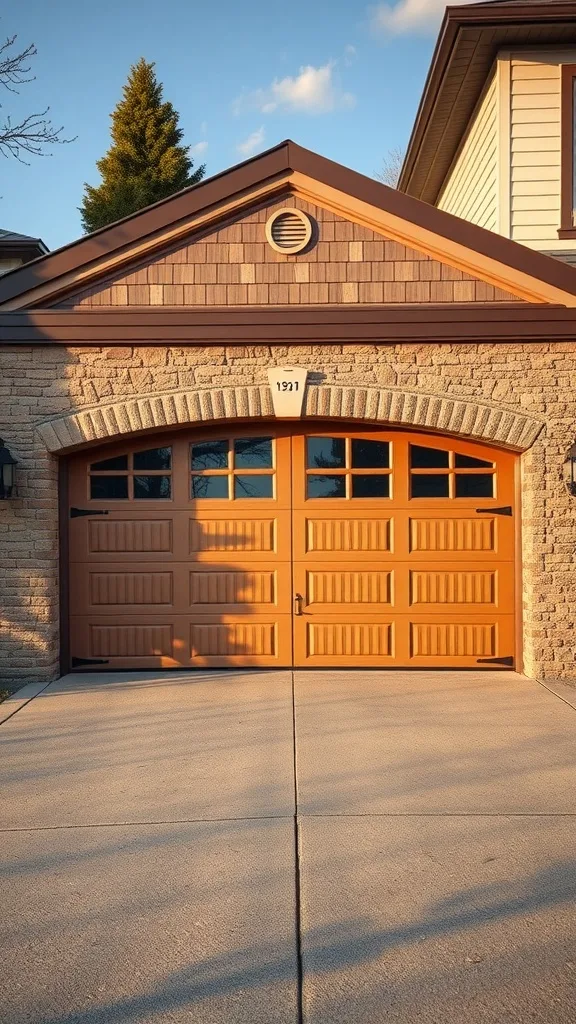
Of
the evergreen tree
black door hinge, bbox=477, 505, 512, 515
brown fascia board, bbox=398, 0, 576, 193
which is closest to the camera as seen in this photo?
black door hinge, bbox=477, 505, 512, 515

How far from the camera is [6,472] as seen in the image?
8250 mm

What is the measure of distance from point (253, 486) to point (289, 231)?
249 cm

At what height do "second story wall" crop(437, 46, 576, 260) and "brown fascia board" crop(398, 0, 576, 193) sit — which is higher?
"brown fascia board" crop(398, 0, 576, 193)

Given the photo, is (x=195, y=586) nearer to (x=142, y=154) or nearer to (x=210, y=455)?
(x=210, y=455)

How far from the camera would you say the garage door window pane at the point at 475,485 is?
8.85 metres

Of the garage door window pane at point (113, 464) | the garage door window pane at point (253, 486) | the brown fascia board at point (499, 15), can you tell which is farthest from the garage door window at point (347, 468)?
the brown fascia board at point (499, 15)

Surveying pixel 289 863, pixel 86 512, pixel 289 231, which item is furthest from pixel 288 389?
pixel 289 863

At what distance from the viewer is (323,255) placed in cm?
857

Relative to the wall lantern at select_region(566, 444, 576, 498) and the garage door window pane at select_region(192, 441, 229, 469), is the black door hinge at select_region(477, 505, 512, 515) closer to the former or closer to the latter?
the wall lantern at select_region(566, 444, 576, 498)

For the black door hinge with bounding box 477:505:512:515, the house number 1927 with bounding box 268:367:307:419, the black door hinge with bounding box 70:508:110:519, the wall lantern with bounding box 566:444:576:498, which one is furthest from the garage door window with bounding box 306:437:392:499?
the black door hinge with bounding box 70:508:110:519

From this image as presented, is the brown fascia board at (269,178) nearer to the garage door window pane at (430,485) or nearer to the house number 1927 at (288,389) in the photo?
the house number 1927 at (288,389)

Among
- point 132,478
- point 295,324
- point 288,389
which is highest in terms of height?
point 295,324

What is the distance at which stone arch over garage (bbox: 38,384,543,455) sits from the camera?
27.7ft

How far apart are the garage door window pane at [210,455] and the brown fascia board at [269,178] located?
2037 mm
